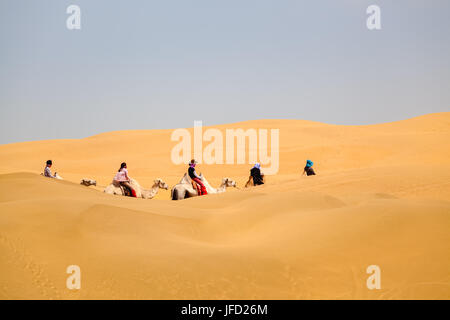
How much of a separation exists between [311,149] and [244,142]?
11637 millimetres

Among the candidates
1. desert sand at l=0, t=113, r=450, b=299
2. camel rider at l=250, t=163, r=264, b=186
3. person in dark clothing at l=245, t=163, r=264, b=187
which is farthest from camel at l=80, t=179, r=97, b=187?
desert sand at l=0, t=113, r=450, b=299

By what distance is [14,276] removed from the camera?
15.1 feet

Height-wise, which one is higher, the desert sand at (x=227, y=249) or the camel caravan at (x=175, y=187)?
the camel caravan at (x=175, y=187)

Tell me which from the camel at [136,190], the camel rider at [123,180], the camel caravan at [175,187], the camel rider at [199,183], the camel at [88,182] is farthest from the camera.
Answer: the camel at [88,182]

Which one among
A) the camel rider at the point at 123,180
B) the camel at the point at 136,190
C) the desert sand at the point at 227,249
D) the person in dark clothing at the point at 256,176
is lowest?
the desert sand at the point at 227,249

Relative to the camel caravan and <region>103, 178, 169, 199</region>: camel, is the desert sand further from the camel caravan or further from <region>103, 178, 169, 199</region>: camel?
<region>103, 178, 169, 199</region>: camel

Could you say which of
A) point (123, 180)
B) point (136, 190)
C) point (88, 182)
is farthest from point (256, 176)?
point (88, 182)

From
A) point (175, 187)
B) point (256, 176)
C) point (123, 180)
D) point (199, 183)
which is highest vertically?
point (256, 176)

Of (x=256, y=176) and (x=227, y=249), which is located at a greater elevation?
(x=256, y=176)

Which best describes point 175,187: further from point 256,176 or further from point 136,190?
point 256,176

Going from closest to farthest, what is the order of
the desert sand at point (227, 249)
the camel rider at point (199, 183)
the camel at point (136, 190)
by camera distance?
the desert sand at point (227, 249), the camel rider at point (199, 183), the camel at point (136, 190)

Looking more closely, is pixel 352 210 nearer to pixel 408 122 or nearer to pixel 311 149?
pixel 311 149

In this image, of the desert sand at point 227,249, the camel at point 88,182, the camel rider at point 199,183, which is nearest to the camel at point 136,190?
the camel rider at point 199,183

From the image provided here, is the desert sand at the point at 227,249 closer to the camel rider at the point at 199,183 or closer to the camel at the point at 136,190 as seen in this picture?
the camel rider at the point at 199,183
